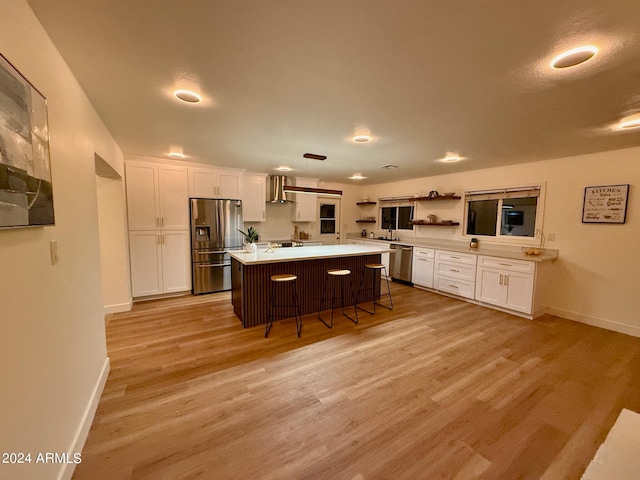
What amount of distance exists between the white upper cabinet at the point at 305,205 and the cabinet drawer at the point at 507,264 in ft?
11.7

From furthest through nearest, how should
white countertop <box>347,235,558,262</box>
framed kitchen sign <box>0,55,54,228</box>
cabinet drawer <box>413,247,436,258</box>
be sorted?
cabinet drawer <box>413,247,436,258</box> → white countertop <box>347,235,558,262</box> → framed kitchen sign <box>0,55,54,228</box>

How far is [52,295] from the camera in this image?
132 centimetres

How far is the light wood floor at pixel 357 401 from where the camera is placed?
59.4 inches

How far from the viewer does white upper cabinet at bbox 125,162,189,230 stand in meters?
4.04

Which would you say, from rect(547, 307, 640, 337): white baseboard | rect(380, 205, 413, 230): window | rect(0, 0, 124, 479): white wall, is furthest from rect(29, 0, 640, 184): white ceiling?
rect(380, 205, 413, 230): window

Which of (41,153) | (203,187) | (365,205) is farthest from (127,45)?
(365,205)

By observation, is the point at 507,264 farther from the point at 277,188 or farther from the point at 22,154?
the point at 22,154

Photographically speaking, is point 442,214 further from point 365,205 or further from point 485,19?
point 485,19

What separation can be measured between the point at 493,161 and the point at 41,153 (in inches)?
198

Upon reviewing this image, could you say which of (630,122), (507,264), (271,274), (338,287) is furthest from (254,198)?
(630,122)

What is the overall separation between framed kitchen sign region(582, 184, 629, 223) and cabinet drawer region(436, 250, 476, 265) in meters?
1.46

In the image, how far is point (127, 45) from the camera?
1420 millimetres

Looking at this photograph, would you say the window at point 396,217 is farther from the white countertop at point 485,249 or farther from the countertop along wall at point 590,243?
the countertop along wall at point 590,243

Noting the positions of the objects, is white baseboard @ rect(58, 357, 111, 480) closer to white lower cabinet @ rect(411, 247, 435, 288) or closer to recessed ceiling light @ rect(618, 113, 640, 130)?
recessed ceiling light @ rect(618, 113, 640, 130)
